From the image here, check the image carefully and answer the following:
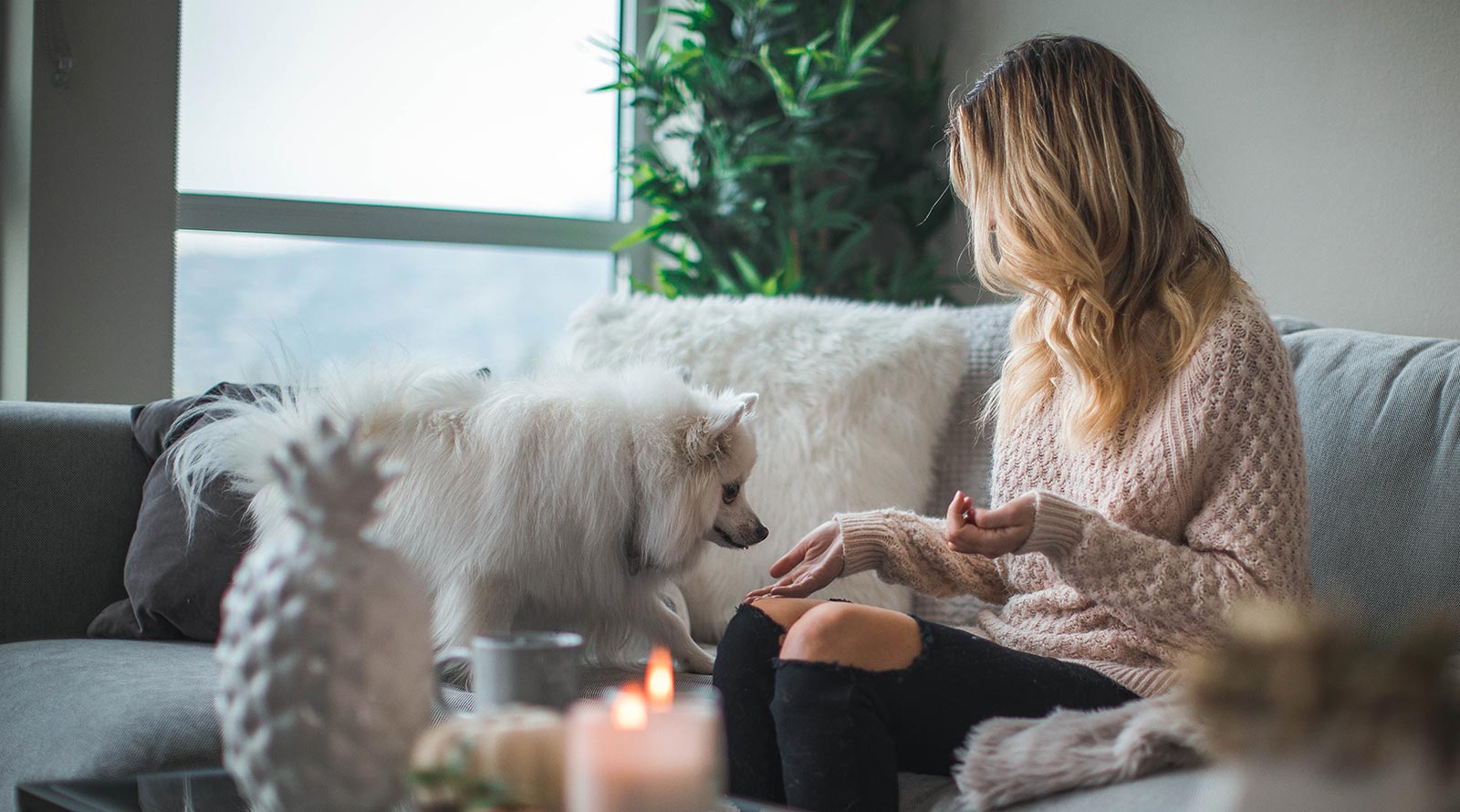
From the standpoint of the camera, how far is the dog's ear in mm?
1762

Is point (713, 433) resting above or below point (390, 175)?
below

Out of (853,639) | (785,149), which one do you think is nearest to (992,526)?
(853,639)

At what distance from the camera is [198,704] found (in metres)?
1.50

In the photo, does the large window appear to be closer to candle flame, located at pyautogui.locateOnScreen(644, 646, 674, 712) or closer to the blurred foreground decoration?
candle flame, located at pyautogui.locateOnScreen(644, 646, 674, 712)

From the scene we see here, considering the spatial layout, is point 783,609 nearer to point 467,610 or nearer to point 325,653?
point 467,610

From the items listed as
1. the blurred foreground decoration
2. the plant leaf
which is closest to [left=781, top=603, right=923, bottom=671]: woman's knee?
the blurred foreground decoration

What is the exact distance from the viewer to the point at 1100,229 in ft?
5.03

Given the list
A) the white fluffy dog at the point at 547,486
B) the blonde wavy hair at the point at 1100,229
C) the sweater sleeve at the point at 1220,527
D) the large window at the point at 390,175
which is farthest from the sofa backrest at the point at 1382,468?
the large window at the point at 390,175

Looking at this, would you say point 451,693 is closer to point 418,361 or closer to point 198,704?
point 198,704

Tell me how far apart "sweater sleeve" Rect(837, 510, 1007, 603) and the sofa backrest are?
1.56 feet

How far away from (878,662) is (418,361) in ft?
3.10

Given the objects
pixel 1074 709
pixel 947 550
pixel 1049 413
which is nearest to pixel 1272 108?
pixel 1049 413

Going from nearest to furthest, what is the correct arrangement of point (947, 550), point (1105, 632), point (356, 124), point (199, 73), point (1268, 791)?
point (1268, 791)
point (1105, 632)
point (947, 550)
point (199, 73)
point (356, 124)

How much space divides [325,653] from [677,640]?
117 cm
